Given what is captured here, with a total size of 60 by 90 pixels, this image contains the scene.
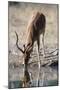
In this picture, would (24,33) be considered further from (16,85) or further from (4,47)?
(16,85)

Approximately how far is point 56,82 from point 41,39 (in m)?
0.44

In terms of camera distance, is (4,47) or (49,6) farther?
(49,6)

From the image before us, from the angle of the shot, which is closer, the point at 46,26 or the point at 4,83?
the point at 4,83

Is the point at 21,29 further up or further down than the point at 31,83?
further up

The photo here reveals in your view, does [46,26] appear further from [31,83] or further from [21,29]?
[31,83]

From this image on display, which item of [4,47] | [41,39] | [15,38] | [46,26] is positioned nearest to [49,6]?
[46,26]

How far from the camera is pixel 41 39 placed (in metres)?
1.91

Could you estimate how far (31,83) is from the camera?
6.14ft

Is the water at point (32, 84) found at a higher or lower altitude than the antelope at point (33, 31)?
lower

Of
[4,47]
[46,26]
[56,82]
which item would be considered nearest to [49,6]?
[46,26]

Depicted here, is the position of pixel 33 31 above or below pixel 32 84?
above

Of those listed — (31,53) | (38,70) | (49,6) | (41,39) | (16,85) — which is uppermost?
(49,6)

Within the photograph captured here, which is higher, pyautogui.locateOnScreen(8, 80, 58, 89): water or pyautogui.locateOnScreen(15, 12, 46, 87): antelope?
pyautogui.locateOnScreen(15, 12, 46, 87): antelope

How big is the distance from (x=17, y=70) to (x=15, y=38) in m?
0.30
